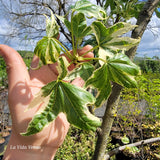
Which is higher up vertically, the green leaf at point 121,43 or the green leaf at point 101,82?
the green leaf at point 121,43

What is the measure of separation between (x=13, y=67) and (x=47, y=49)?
228 millimetres

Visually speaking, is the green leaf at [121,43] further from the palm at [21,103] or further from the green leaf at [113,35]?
the palm at [21,103]

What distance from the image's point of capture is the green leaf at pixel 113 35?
0.36 metres

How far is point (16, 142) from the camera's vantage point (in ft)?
1.73

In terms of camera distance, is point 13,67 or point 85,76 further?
point 13,67

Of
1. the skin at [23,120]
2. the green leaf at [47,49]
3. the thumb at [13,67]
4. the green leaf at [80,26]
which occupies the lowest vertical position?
the skin at [23,120]

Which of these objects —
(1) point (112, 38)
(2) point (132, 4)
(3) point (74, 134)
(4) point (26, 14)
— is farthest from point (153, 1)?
(4) point (26, 14)

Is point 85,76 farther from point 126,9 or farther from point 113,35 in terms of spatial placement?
point 126,9

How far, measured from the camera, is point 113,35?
386mm

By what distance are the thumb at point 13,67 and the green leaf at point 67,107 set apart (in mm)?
209

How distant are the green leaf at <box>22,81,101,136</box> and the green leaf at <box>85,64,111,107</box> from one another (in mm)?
49

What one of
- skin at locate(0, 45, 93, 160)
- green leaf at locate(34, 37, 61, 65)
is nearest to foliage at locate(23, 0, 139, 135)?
green leaf at locate(34, 37, 61, 65)

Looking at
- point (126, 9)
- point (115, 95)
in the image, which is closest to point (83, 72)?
point (115, 95)

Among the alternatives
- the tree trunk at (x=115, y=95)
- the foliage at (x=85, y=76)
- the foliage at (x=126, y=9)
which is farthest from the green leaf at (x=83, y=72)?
the foliage at (x=126, y=9)
